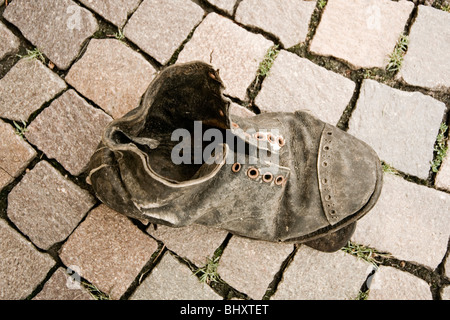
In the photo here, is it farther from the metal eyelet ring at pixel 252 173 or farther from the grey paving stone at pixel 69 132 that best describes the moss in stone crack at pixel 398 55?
the grey paving stone at pixel 69 132

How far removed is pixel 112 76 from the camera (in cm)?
233

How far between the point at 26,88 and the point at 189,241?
53.2 inches


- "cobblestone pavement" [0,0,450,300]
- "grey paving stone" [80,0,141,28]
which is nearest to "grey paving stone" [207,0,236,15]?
"cobblestone pavement" [0,0,450,300]

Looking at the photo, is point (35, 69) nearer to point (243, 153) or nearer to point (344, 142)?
point (243, 153)

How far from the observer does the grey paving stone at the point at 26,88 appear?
7.48 ft

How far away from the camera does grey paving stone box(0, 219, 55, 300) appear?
219 centimetres

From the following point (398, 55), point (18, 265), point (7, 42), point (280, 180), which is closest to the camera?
point (280, 180)

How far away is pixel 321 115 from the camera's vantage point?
235cm

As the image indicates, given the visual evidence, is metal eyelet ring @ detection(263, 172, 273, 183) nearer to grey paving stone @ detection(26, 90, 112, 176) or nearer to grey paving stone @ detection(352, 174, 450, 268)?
grey paving stone @ detection(352, 174, 450, 268)

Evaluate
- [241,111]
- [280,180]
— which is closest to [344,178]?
[280,180]

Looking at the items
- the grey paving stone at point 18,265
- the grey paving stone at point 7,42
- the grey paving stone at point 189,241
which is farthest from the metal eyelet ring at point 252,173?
the grey paving stone at point 7,42

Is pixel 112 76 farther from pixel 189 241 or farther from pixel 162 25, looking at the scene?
pixel 189 241

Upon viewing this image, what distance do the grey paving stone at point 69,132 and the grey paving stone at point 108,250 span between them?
1.11 feet

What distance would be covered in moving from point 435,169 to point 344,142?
781 mm
